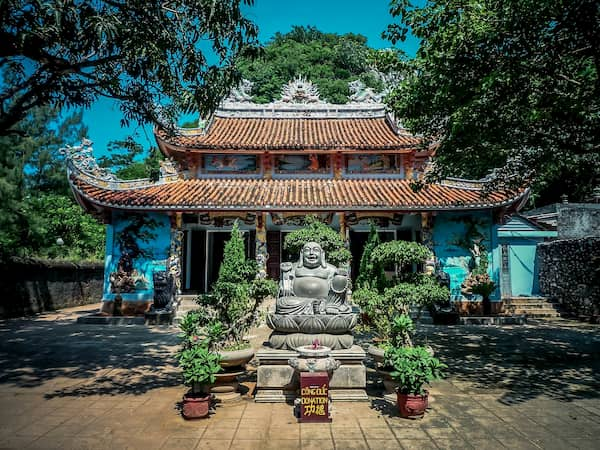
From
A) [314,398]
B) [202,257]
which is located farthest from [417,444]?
[202,257]

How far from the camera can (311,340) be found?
5.24 m

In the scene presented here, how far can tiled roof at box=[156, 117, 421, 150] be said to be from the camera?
13547 millimetres

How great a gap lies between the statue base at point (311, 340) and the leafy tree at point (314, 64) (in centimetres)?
3214

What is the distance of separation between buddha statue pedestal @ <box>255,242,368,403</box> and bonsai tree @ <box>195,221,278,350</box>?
1.56ft

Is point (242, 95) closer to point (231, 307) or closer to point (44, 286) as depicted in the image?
point (44, 286)

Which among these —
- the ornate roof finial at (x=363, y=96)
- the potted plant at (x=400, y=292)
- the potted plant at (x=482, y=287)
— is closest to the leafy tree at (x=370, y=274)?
the potted plant at (x=400, y=292)

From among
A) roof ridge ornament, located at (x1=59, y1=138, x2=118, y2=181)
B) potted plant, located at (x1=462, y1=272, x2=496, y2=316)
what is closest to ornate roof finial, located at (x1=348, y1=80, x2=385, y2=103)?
potted plant, located at (x1=462, y1=272, x2=496, y2=316)

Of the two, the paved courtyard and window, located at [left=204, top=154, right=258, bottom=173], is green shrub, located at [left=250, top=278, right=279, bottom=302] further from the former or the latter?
window, located at [left=204, top=154, right=258, bottom=173]

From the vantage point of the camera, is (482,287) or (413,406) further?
(482,287)

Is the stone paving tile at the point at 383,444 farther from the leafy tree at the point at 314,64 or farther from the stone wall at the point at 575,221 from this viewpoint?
the leafy tree at the point at 314,64

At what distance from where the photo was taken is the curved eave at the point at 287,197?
11.8 meters

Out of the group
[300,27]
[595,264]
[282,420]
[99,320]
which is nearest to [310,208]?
[99,320]

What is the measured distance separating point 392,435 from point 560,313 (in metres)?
12.4

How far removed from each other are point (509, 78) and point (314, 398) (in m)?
5.12
